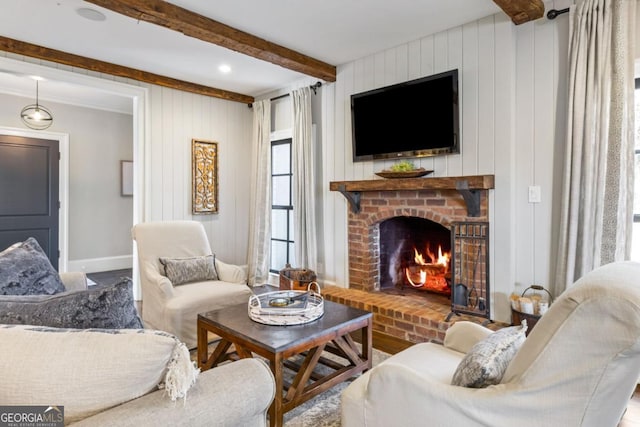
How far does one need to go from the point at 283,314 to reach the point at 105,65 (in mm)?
3486

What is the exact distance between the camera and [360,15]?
302 cm

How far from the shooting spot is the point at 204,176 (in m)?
5.01

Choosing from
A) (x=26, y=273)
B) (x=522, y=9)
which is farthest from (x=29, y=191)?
(x=522, y=9)

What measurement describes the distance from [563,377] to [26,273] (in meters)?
2.29

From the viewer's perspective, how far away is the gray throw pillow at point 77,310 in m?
1.17

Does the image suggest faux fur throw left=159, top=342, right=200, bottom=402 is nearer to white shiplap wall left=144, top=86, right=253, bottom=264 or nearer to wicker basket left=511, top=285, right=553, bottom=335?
wicker basket left=511, top=285, right=553, bottom=335

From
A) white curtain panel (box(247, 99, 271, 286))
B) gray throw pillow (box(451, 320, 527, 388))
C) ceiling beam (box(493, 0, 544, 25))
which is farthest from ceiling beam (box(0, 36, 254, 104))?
gray throw pillow (box(451, 320, 527, 388))

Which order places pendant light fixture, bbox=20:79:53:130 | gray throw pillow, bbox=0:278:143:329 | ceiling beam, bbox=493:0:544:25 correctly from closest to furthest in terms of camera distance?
gray throw pillow, bbox=0:278:143:329 < ceiling beam, bbox=493:0:544:25 < pendant light fixture, bbox=20:79:53:130

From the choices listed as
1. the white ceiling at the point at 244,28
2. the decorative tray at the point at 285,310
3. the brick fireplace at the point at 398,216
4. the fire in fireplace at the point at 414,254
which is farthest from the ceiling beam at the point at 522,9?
the decorative tray at the point at 285,310

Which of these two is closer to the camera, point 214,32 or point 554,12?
point 554,12

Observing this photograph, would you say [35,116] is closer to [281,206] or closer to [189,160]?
[189,160]

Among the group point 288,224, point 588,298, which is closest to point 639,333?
point 588,298

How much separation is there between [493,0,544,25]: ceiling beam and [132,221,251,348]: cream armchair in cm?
292

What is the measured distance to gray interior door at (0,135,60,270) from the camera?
5266mm
